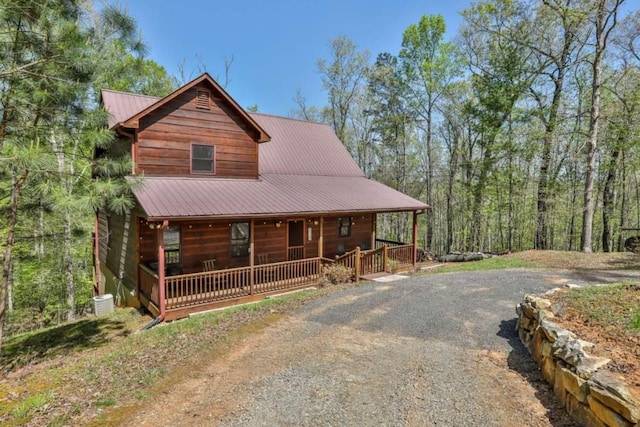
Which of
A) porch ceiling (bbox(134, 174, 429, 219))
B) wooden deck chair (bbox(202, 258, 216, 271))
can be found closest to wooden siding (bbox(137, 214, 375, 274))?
wooden deck chair (bbox(202, 258, 216, 271))

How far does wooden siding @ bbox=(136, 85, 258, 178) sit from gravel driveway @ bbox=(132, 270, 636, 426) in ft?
21.9

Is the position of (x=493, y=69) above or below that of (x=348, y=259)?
above

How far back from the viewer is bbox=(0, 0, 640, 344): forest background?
21.1ft

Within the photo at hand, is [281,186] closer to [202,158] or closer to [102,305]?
[202,158]

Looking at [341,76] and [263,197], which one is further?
[341,76]

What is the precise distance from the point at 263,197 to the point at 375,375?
25.7 ft

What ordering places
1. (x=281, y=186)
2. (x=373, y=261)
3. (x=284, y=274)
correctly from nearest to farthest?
(x=284, y=274), (x=373, y=261), (x=281, y=186)

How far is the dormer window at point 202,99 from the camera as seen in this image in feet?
39.3

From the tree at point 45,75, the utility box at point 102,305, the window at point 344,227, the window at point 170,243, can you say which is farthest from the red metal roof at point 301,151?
the tree at point 45,75

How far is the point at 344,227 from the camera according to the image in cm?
1541

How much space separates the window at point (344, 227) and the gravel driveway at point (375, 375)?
701 cm

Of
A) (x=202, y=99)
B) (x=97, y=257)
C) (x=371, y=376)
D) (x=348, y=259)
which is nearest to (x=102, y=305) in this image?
(x=97, y=257)

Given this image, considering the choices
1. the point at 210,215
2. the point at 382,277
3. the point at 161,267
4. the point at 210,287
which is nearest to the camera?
the point at 161,267

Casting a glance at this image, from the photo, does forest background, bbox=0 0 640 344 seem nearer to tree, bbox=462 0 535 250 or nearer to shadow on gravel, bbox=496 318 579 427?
tree, bbox=462 0 535 250
